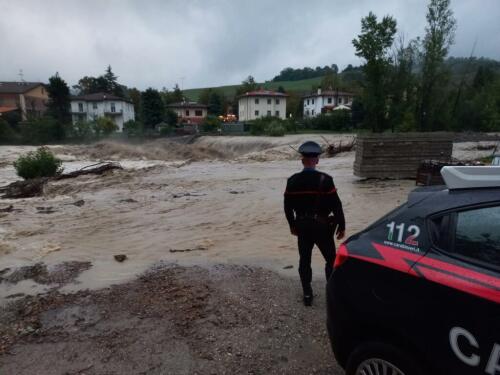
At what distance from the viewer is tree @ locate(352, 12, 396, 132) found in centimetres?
2714

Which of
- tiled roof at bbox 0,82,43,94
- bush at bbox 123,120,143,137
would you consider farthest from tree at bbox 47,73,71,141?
tiled roof at bbox 0,82,43,94

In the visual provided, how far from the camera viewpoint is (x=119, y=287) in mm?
4719

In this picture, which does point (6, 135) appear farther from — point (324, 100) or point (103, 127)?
point (324, 100)

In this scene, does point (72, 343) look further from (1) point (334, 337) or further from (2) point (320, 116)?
(2) point (320, 116)

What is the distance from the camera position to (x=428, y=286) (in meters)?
1.90

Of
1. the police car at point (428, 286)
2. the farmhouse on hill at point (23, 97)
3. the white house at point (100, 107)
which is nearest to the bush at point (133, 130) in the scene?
the white house at point (100, 107)

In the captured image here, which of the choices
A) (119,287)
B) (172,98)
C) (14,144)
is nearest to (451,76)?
(119,287)

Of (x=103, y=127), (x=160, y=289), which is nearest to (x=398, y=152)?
(x=160, y=289)

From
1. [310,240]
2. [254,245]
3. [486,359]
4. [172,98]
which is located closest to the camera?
[486,359]

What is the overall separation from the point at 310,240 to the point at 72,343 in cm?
252

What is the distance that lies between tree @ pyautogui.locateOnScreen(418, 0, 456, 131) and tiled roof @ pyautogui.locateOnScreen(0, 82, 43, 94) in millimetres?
68532

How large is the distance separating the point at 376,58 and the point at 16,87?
68965 millimetres

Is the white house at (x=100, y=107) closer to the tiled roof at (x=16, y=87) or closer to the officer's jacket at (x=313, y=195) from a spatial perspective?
the tiled roof at (x=16, y=87)

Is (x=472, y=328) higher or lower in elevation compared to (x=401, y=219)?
lower
